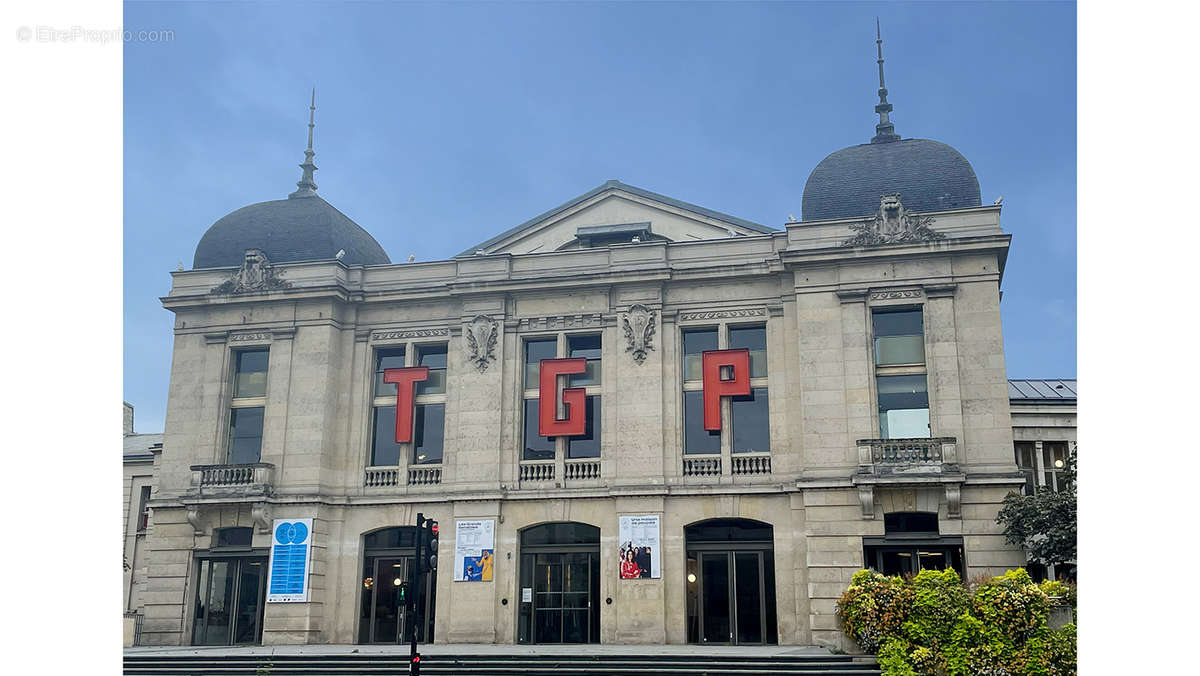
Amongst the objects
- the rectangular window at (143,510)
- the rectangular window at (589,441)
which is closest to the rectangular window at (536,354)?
the rectangular window at (589,441)

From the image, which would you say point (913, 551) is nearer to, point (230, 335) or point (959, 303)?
point (959, 303)

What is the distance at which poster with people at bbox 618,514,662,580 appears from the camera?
3091 centimetres

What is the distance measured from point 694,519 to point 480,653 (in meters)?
7.75

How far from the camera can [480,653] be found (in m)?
27.8

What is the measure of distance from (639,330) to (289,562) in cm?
1363

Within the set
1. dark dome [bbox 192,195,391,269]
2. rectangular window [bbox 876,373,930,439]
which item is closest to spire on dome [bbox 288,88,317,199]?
dark dome [bbox 192,195,391,269]

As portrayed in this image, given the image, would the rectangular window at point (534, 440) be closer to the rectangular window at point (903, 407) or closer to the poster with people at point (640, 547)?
the poster with people at point (640, 547)

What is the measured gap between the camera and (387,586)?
Result: 3328cm

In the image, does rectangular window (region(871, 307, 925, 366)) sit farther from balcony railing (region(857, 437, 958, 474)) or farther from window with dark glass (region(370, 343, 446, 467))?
window with dark glass (region(370, 343, 446, 467))

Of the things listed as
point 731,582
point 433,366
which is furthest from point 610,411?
point 433,366

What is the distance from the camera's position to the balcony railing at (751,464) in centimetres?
3148

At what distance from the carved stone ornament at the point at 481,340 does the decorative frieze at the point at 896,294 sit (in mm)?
12515

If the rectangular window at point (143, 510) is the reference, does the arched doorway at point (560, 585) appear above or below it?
below

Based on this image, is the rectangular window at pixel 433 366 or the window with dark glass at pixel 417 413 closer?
the window with dark glass at pixel 417 413
